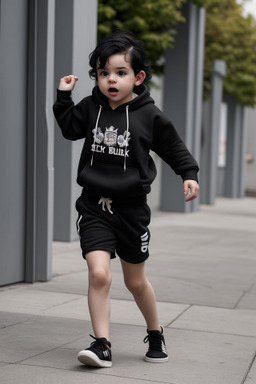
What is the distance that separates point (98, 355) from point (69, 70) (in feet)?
22.4

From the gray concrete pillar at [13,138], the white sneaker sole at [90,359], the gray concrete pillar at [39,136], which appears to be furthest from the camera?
the gray concrete pillar at [39,136]

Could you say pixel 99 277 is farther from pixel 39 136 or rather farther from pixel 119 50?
pixel 39 136

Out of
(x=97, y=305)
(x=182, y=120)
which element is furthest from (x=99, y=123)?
(x=182, y=120)

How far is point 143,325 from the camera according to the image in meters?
5.42

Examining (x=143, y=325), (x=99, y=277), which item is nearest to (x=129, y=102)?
(x=99, y=277)

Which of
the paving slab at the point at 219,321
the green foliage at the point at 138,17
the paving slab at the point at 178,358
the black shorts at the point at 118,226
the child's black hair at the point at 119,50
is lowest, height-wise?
the paving slab at the point at 219,321

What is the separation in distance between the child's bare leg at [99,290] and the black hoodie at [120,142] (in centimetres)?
35

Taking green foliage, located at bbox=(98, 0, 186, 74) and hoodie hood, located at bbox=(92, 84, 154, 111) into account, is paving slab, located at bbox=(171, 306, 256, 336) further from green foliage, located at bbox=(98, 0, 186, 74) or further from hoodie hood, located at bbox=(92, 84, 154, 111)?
green foliage, located at bbox=(98, 0, 186, 74)

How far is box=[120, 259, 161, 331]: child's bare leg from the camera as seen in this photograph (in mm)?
4363

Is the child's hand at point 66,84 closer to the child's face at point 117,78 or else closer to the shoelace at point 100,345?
the child's face at point 117,78

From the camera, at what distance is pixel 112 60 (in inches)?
167

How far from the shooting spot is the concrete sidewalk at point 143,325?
4.12m

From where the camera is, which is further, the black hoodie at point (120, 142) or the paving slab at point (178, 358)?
the black hoodie at point (120, 142)

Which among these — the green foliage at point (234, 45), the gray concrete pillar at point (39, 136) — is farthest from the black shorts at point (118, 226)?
the green foliage at point (234, 45)
